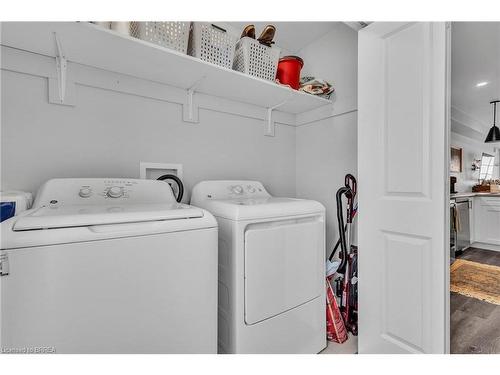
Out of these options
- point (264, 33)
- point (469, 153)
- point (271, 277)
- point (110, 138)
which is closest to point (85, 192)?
point (110, 138)

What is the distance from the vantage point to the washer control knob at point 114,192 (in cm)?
143

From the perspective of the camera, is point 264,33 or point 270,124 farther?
point 270,124

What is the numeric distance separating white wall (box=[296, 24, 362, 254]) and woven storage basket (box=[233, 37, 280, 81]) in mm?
641

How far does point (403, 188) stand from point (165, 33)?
1.57m

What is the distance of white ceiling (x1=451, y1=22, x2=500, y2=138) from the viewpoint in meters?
1.81

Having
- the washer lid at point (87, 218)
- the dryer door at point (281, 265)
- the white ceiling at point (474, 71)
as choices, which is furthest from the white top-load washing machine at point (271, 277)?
the white ceiling at point (474, 71)

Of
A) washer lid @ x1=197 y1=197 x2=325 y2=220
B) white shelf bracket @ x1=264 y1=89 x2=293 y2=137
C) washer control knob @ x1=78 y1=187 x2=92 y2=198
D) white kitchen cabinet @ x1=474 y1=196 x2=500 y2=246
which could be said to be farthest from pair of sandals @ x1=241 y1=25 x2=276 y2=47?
white kitchen cabinet @ x1=474 y1=196 x2=500 y2=246

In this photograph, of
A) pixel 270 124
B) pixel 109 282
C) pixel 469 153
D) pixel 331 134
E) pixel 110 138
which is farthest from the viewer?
pixel 469 153

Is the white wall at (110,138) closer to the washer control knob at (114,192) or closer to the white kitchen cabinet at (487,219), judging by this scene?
the washer control knob at (114,192)

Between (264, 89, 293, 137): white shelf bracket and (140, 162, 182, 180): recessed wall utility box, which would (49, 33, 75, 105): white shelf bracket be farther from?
(264, 89, 293, 137): white shelf bracket

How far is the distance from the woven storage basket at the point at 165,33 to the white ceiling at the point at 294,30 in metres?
0.73

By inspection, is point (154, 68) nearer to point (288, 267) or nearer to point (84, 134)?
point (84, 134)

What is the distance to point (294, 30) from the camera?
220 cm

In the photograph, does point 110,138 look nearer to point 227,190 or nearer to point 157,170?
point 157,170
